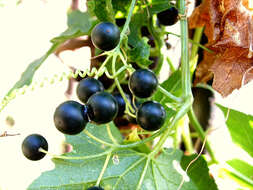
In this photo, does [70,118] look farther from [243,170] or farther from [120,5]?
[243,170]

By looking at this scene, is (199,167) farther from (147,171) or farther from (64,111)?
(64,111)

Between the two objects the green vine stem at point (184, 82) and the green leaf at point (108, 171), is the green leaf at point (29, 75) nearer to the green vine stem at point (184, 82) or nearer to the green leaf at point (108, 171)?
the green leaf at point (108, 171)

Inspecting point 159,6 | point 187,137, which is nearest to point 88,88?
point 159,6

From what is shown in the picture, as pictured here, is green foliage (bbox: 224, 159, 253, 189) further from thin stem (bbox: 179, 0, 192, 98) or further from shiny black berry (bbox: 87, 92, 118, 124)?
shiny black berry (bbox: 87, 92, 118, 124)

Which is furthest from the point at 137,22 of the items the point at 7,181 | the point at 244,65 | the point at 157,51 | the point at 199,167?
the point at 7,181

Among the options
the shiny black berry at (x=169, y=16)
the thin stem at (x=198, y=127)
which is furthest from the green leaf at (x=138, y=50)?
the thin stem at (x=198, y=127)

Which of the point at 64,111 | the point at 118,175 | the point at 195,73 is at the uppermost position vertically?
the point at 64,111

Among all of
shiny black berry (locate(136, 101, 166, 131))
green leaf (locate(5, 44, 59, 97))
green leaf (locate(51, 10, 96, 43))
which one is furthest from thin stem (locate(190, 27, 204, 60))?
shiny black berry (locate(136, 101, 166, 131))
